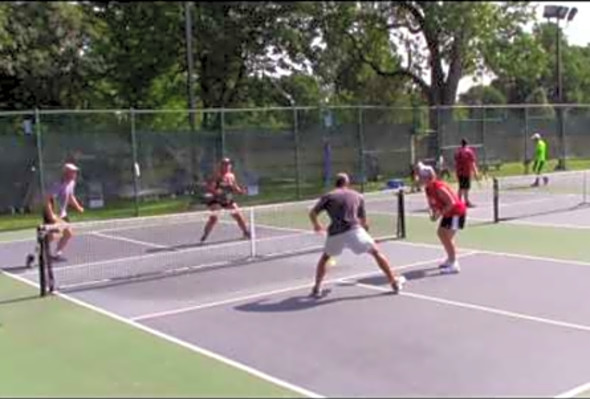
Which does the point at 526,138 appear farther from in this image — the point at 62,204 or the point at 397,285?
the point at 397,285

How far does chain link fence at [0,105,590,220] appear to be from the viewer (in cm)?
2198

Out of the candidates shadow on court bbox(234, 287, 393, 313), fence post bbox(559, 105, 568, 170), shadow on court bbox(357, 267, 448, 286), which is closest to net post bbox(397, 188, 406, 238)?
shadow on court bbox(357, 267, 448, 286)

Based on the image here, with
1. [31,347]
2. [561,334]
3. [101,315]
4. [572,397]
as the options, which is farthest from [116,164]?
[572,397]

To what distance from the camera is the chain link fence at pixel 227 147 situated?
2198cm

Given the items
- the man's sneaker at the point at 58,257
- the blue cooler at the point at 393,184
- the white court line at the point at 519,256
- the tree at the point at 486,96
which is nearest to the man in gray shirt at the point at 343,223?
the white court line at the point at 519,256

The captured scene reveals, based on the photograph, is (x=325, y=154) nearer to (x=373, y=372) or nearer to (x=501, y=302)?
(x=501, y=302)

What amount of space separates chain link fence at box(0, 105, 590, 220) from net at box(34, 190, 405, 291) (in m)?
3.79

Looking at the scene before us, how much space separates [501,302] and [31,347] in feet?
17.1

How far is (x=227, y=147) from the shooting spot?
2522cm

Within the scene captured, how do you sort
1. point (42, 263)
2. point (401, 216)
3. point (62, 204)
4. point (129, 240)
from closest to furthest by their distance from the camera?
point (42, 263), point (62, 204), point (401, 216), point (129, 240)

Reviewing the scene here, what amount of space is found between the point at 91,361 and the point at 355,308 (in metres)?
3.27

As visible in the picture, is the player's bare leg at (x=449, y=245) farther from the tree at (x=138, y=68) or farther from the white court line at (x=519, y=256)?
the tree at (x=138, y=68)

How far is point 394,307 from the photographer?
10.4m

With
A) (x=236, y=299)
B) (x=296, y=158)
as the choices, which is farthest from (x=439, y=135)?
(x=236, y=299)
